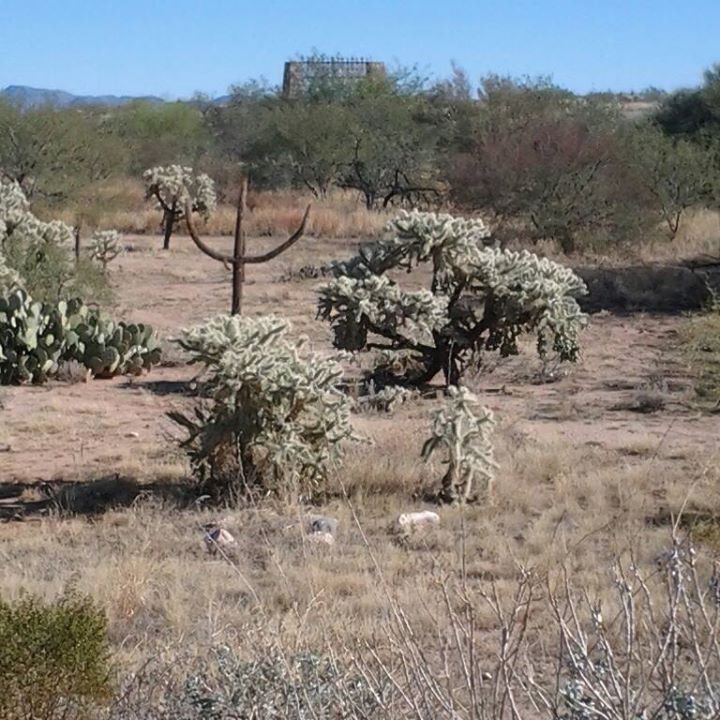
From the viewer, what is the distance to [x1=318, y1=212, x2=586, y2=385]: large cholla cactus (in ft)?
43.6

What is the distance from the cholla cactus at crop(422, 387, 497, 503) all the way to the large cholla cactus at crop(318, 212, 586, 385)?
3439 millimetres

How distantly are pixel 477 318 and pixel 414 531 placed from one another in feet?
19.4

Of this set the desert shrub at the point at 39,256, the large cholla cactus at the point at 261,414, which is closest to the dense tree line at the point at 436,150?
the desert shrub at the point at 39,256

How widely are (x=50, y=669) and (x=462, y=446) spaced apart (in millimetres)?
5456

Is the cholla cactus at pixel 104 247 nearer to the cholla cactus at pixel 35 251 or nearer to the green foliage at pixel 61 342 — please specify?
the cholla cactus at pixel 35 251

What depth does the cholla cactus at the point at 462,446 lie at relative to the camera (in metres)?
9.61

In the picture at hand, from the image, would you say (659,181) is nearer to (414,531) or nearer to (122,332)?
(122,332)

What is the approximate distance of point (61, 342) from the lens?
15.2m

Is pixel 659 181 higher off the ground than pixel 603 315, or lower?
higher

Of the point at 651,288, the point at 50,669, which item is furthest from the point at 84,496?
the point at 651,288

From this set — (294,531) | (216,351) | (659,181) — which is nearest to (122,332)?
(216,351)

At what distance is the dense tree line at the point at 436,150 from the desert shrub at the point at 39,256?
1059 centimetres

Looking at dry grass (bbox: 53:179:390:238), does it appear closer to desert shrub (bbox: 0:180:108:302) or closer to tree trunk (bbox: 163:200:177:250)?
tree trunk (bbox: 163:200:177:250)

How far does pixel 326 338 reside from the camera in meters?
17.8
